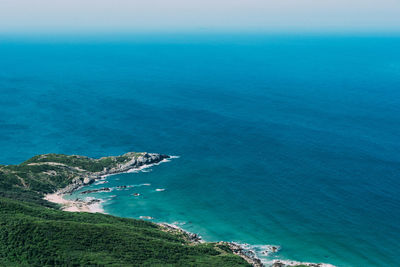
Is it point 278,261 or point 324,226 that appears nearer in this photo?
point 278,261

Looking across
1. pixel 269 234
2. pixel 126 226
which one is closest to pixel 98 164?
pixel 126 226

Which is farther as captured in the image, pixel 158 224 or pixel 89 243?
pixel 158 224

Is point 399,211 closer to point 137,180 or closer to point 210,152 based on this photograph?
point 210,152

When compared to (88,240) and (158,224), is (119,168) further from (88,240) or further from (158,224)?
(88,240)

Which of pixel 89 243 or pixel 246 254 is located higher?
pixel 89 243

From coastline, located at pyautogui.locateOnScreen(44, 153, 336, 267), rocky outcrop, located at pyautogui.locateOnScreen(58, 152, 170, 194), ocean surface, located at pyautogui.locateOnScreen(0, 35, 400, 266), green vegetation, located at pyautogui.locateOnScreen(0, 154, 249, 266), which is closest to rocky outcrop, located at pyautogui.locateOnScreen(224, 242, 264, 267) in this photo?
coastline, located at pyautogui.locateOnScreen(44, 153, 336, 267)

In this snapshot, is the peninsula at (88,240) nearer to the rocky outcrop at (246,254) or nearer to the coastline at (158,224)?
the rocky outcrop at (246,254)

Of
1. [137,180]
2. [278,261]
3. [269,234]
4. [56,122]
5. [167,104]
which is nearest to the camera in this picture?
[278,261]

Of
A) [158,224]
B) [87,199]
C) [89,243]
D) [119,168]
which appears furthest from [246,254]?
[119,168]
